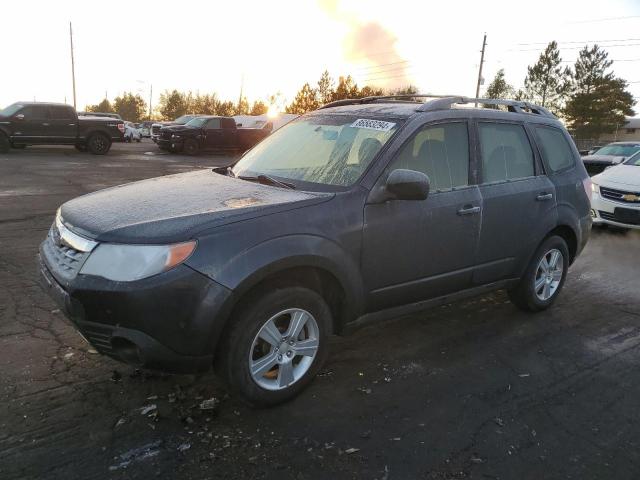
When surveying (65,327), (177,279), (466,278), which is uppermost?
(177,279)

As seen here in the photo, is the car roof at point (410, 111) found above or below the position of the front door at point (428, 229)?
above

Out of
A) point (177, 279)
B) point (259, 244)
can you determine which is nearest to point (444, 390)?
point (259, 244)

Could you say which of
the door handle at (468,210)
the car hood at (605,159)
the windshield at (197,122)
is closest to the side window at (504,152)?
the door handle at (468,210)

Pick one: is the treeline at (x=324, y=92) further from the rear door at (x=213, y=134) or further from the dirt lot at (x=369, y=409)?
the dirt lot at (x=369, y=409)

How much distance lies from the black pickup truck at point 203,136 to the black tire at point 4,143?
20.9ft

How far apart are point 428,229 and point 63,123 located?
1946 cm

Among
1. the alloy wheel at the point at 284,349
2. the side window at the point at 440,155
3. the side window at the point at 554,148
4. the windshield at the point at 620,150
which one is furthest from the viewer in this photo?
the windshield at the point at 620,150

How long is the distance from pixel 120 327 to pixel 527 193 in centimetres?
335

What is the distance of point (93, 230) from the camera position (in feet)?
9.23

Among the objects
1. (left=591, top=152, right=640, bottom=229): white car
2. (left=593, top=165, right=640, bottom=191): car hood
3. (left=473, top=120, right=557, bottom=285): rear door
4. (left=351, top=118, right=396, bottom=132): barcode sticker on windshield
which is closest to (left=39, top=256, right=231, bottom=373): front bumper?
(left=351, top=118, right=396, bottom=132): barcode sticker on windshield

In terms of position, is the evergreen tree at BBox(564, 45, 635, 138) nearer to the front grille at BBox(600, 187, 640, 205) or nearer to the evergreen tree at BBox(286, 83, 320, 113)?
the evergreen tree at BBox(286, 83, 320, 113)

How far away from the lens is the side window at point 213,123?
937 inches

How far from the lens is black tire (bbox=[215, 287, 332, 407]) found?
283 cm

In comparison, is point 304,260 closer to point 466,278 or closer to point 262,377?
point 262,377
